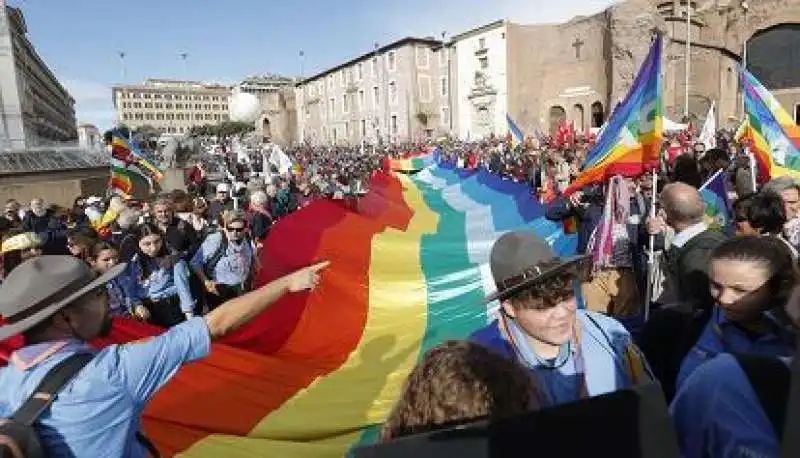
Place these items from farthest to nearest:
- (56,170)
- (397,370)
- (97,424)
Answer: (56,170) → (397,370) → (97,424)

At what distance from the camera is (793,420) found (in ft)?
3.32

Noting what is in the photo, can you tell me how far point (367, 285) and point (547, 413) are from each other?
5.78 metres

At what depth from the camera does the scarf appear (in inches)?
233

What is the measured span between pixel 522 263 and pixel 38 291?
1702mm

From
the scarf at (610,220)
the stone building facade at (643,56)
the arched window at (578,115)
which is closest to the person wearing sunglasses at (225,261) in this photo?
the scarf at (610,220)

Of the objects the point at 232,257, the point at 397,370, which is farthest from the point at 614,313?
the point at 232,257

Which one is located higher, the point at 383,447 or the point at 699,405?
the point at 383,447

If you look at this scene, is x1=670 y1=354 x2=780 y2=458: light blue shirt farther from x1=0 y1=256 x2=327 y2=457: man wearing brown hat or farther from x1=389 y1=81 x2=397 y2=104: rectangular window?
x1=389 y1=81 x2=397 y2=104: rectangular window

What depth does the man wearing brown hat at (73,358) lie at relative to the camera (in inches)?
73.1

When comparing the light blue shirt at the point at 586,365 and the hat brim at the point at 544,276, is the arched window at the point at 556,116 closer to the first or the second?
the light blue shirt at the point at 586,365

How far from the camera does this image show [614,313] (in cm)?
574

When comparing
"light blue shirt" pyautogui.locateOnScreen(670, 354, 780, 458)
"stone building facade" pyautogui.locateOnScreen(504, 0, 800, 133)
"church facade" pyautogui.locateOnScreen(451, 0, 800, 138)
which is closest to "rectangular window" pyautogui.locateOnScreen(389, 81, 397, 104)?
"church facade" pyautogui.locateOnScreen(451, 0, 800, 138)

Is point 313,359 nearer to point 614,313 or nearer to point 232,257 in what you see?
point 232,257

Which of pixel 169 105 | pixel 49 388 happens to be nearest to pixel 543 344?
pixel 49 388
